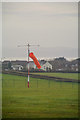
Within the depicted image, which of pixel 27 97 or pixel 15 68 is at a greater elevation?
pixel 15 68

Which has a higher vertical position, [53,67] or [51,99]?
[53,67]

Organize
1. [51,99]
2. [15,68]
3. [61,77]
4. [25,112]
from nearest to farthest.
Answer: [25,112] < [51,99] < [15,68] < [61,77]

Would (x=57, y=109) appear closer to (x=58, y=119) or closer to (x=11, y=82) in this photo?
(x=58, y=119)

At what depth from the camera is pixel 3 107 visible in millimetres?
4355

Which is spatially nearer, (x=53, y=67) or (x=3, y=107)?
(x=3, y=107)

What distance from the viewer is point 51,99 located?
5184 mm

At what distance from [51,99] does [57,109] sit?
852 millimetres

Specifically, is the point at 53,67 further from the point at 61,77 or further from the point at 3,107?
the point at 3,107

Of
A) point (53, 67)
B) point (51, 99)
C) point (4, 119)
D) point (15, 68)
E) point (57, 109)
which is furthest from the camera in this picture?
point (53, 67)

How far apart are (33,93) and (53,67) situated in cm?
191

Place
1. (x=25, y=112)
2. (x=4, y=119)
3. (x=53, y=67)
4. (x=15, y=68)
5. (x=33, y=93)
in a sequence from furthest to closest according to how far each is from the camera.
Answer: (x=53, y=67)
(x=15, y=68)
(x=33, y=93)
(x=25, y=112)
(x=4, y=119)

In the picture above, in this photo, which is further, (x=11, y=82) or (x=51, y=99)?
(x=11, y=82)

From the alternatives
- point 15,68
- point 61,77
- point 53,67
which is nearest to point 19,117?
point 15,68

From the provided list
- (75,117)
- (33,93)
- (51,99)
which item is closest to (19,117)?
(75,117)
